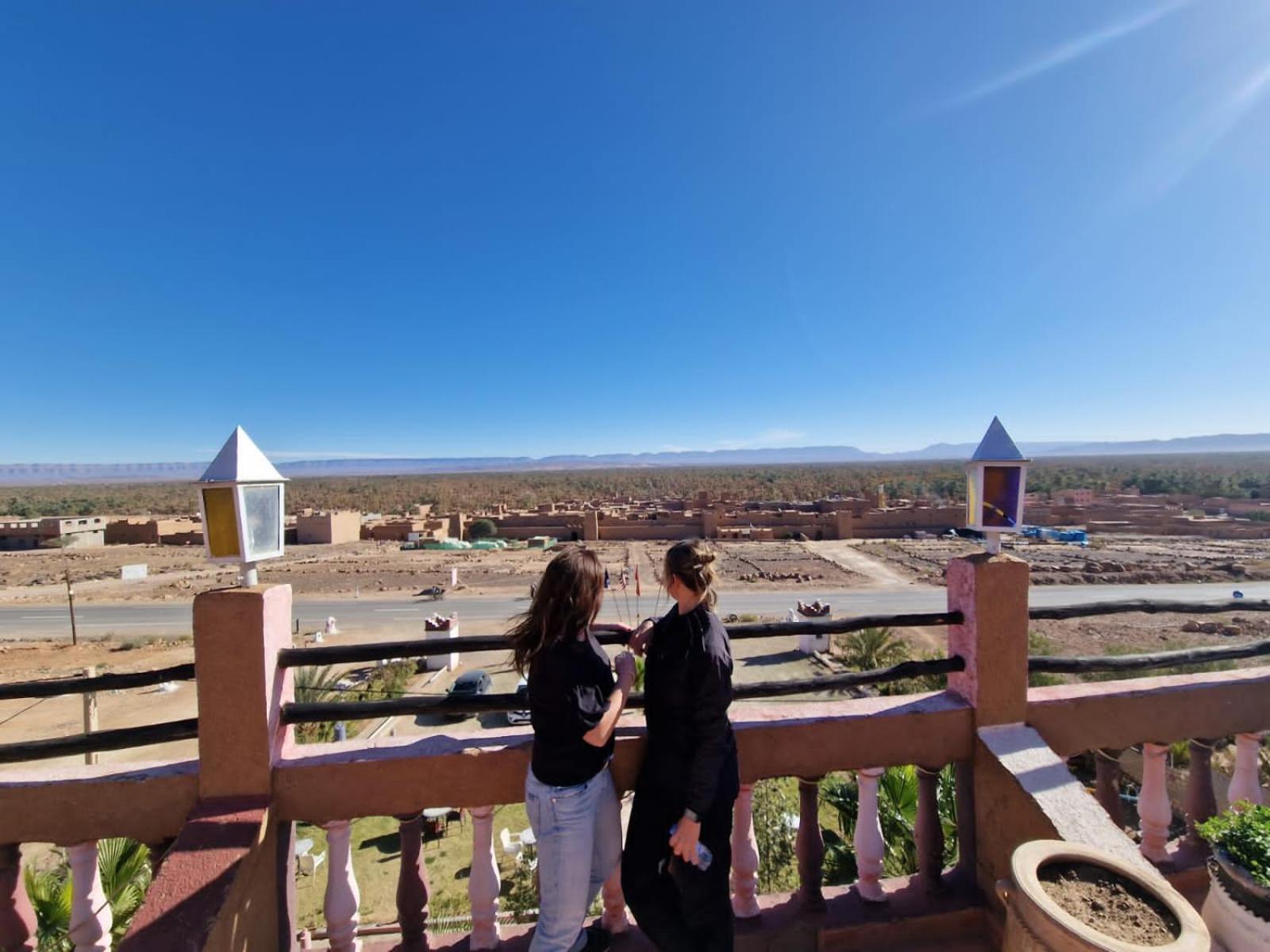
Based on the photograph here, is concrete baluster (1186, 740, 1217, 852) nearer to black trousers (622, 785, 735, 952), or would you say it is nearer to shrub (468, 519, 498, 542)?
black trousers (622, 785, 735, 952)

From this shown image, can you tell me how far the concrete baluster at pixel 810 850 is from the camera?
91.7 inches

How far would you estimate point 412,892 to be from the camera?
2.24 meters

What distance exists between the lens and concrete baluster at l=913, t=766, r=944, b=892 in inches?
94.5

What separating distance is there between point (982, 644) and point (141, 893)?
4.67 meters

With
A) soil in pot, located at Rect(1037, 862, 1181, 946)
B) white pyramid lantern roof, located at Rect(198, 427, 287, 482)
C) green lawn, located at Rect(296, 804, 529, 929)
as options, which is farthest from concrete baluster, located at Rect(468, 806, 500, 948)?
green lawn, located at Rect(296, 804, 529, 929)

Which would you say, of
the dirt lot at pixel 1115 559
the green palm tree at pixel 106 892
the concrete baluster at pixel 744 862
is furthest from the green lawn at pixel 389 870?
the dirt lot at pixel 1115 559

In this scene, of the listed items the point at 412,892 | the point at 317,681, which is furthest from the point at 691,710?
the point at 317,681

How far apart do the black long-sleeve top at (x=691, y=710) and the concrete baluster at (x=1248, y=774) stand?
2444 millimetres

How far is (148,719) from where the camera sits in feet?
50.1

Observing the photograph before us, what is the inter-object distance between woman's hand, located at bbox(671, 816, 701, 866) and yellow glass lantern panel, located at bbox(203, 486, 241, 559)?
1.67 m

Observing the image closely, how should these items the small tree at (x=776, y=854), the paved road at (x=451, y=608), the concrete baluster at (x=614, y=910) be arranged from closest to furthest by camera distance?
the concrete baluster at (x=614, y=910), the small tree at (x=776, y=854), the paved road at (x=451, y=608)

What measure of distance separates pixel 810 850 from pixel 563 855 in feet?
3.57

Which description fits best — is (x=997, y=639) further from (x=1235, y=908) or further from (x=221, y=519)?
(x=221, y=519)

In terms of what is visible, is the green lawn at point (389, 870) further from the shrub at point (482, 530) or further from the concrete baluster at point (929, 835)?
the shrub at point (482, 530)
